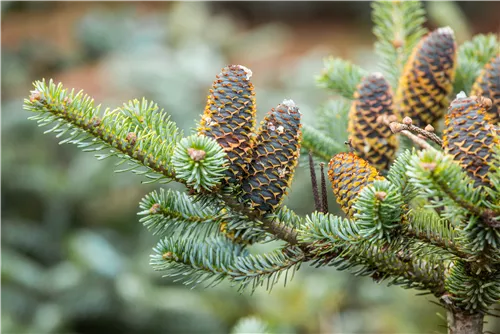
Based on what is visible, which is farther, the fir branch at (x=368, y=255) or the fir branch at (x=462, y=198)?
the fir branch at (x=368, y=255)

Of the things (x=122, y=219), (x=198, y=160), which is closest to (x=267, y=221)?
(x=198, y=160)

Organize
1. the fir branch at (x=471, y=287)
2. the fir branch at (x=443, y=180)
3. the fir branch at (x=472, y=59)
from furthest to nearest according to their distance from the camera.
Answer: the fir branch at (x=472, y=59) → the fir branch at (x=471, y=287) → the fir branch at (x=443, y=180)

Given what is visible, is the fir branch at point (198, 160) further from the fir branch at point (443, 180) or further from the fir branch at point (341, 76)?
the fir branch at point (341, 76)

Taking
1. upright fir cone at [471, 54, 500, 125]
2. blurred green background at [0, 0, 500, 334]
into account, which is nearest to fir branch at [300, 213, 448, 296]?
upright fir cone at [471, 54, 500, 125]

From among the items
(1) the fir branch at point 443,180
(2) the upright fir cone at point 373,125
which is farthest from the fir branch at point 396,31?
(1) the fir branch at point 443,180

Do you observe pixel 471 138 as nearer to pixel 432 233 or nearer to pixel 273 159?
pixel 432 233

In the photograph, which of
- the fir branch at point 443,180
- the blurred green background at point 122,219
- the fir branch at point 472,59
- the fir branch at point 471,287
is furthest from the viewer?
the blurred green background at point 122,219
